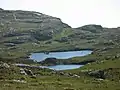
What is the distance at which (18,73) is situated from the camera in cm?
8662

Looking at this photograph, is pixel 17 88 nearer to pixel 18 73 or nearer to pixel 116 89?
pixel 116 89

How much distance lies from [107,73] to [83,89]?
4568 centimetres

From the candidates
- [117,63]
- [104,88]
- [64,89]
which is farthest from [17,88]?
[117,63]

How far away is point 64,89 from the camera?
196 ft

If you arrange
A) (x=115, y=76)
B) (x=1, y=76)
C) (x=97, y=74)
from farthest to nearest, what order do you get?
(x=97, y=74) < (x=115, y=76) < (x=1, y=76)

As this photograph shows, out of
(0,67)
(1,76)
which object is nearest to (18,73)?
(0,67)

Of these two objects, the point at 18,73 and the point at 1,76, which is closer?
the point at 1,76

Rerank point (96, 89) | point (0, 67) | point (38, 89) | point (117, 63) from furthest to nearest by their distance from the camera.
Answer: point (117, 63) → point (0, 67) → point (96, 89) → point (38, 89)

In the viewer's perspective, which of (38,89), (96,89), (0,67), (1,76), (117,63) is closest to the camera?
(38,89)

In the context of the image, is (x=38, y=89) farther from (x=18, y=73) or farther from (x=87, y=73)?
(x=87, y=73)

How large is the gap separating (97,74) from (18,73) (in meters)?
32.1

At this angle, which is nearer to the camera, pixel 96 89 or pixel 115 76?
pixel 96 89

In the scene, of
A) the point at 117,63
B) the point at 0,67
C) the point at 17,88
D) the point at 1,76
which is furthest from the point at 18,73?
the point at 117,63

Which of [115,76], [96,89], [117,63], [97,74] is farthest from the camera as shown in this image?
[117,63]
